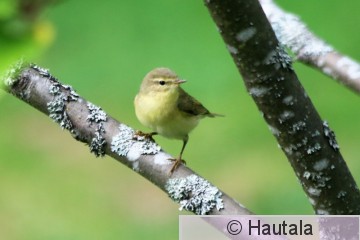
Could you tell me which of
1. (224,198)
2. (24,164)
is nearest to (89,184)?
(24,164)

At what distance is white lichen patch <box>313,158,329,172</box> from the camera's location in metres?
1.12

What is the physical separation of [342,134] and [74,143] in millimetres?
1659

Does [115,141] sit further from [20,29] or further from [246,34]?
[20,29]

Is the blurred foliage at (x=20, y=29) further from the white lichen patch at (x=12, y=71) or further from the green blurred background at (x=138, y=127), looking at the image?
the green blurred background at (x=138, y=127)

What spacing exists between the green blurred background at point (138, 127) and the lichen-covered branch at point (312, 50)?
2.44 metres

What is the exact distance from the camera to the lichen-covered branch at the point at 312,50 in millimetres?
1607

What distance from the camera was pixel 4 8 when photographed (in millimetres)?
471

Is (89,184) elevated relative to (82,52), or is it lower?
lower

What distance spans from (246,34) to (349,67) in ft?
2.30

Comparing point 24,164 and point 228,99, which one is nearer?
point 24,164

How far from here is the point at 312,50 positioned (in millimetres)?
1695

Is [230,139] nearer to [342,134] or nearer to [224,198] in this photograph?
[342,134]

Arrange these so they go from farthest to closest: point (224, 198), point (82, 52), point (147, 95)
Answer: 1. point (82, 52)
2. point (147, 95)
3. point (224, 198)

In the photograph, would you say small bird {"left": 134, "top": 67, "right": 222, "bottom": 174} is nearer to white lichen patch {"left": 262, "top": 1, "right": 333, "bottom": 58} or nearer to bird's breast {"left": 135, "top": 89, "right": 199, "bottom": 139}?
bird's breast {"left": 135, "top": 89, "right": 199, "bottom": 139}
